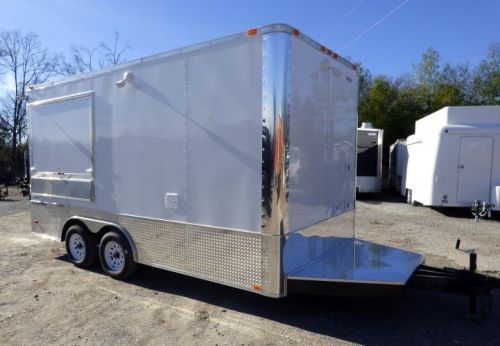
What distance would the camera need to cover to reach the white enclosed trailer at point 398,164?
51.6 feet

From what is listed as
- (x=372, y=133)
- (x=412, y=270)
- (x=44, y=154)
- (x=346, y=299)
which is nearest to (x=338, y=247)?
(x=346, y=299)

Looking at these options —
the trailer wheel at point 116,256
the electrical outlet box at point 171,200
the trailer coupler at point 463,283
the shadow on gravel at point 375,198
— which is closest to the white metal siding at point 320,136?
the trailer coupler at point 463,283

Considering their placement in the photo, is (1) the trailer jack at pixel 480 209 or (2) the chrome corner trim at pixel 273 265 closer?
(2) the chrome corner trim at pixel 273 265

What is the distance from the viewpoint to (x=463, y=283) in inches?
154

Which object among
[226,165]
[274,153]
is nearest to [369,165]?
[226,165]

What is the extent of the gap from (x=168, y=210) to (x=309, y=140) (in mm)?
1780

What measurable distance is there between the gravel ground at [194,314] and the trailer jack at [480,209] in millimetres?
5018

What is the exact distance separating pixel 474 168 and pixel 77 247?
33.0 ft

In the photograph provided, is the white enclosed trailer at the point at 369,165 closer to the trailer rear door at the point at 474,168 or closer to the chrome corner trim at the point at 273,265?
the trailer rear door at the point at 474,168

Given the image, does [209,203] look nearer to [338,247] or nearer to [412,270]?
[338,247]

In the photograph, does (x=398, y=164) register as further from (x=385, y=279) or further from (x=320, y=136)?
(x=385, y=279)

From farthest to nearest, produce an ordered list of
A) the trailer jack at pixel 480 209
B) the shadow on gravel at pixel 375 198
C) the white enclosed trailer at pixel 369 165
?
the white enclosed trailer at pixel 369 165
the shadow on gravel at pixel 375 198
the trailer jack at pixel 480 209

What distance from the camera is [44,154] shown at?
249 inches

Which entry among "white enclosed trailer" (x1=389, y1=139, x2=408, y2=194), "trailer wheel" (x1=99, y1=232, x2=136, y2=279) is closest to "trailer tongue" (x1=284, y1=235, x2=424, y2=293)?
"trailer wheel" (x1=99, y1=232, x2=136, y2=279)
